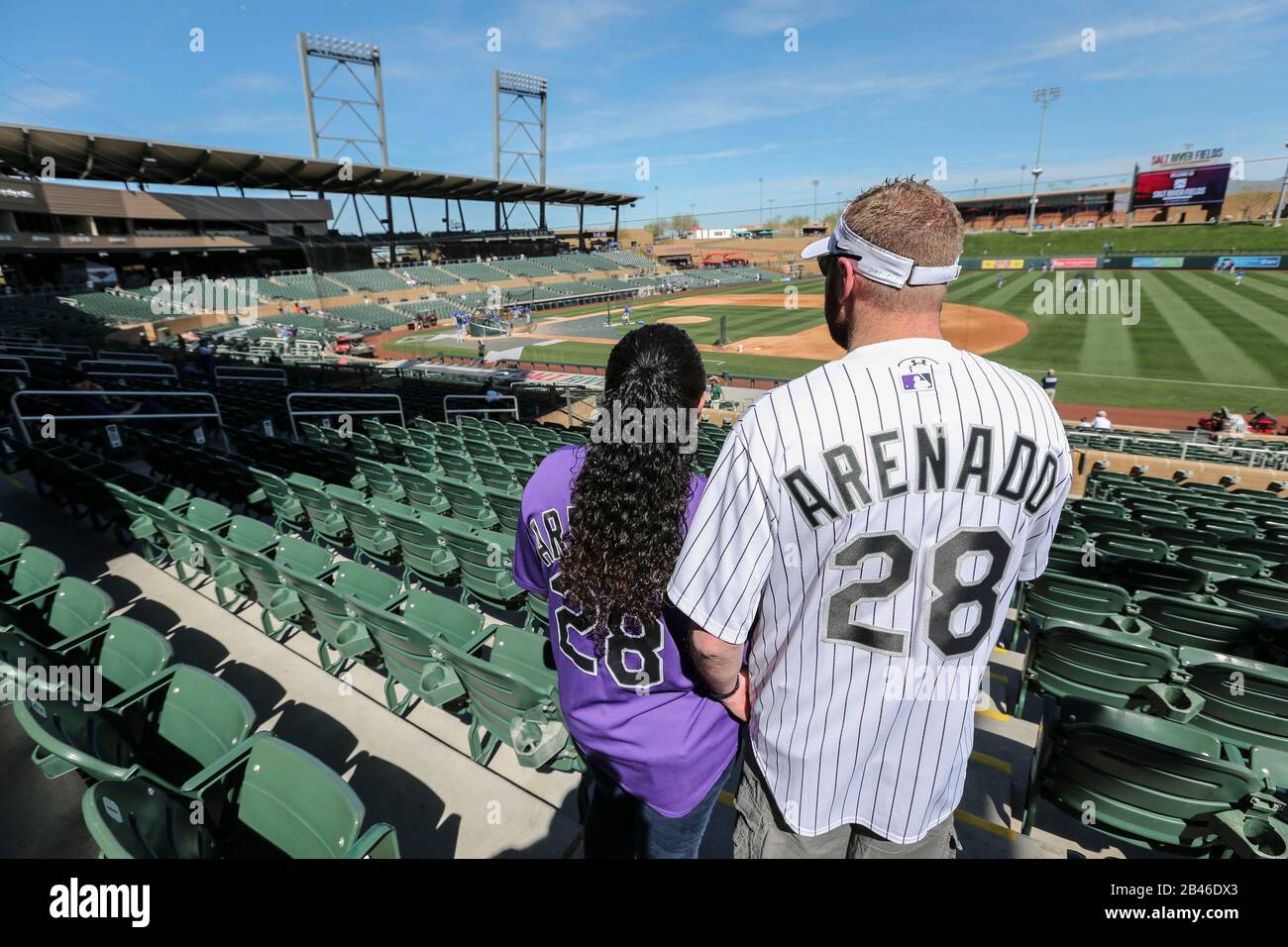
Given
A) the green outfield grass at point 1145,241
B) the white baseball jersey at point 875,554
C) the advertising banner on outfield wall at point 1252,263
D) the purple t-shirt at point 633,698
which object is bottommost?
the purple t-shirt at point 633,698

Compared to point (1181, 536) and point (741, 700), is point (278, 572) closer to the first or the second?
point (741, 700)

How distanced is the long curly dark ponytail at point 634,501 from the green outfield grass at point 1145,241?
3040 inches

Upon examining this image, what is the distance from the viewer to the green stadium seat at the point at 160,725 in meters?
2.98

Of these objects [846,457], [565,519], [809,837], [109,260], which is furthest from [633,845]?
[109,260]

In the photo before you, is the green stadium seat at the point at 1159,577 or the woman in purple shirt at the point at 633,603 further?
the green stadium seat at the point at 1159,577

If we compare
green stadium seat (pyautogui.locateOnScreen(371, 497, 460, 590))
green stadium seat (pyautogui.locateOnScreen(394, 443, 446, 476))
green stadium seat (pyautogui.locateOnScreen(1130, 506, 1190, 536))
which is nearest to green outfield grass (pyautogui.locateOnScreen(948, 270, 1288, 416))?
green stadium seat (pyautogui.locateOnScreen(1130, 506, 1190, 536))

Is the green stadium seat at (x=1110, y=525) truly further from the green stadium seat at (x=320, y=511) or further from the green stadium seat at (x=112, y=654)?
Result: the green stadium seat at (x=112, y=654)

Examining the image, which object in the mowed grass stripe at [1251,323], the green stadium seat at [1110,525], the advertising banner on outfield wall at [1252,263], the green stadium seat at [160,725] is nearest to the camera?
A: the green stadium seat at [160,725]

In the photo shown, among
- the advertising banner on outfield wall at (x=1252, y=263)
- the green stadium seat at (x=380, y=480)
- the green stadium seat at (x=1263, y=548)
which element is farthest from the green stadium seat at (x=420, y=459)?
the advertising banner on outfield wall at (x=1252, y=263)

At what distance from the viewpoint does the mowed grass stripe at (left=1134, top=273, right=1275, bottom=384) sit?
75.4ft

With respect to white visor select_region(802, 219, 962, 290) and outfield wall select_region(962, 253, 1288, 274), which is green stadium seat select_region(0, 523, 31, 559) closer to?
white visor select_region(802, 219, 962, 290)

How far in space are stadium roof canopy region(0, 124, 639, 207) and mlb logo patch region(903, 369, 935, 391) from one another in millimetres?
47255
